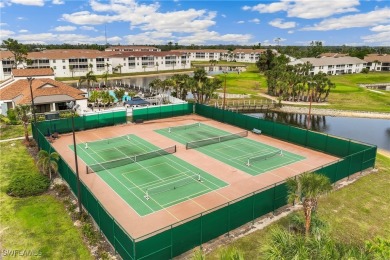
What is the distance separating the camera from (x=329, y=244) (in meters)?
11.3

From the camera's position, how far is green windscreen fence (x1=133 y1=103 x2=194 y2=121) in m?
46.0

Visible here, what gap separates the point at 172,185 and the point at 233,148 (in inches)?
449

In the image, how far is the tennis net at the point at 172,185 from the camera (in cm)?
2333

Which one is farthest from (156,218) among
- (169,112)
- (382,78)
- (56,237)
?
(382,78)

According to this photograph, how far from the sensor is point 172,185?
24.4 metres

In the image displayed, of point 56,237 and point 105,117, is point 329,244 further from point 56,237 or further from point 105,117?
point 105,117

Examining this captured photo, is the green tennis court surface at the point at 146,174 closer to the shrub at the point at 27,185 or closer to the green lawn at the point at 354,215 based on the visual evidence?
the shrub at the point at 27,185

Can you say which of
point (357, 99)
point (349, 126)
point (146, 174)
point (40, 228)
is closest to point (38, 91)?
point (146, 174)

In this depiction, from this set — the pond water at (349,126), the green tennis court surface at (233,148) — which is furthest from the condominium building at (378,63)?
the green tennis court surface at (233,148)

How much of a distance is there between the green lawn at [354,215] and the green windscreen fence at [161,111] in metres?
29.6

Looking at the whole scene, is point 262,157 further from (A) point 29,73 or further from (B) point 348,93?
(B) point 348,93

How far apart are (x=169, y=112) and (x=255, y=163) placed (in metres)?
22.4

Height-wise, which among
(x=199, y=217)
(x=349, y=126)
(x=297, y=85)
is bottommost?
(x=349, y=126)

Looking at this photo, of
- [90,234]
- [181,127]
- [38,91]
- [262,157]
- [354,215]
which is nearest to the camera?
[90,234]
